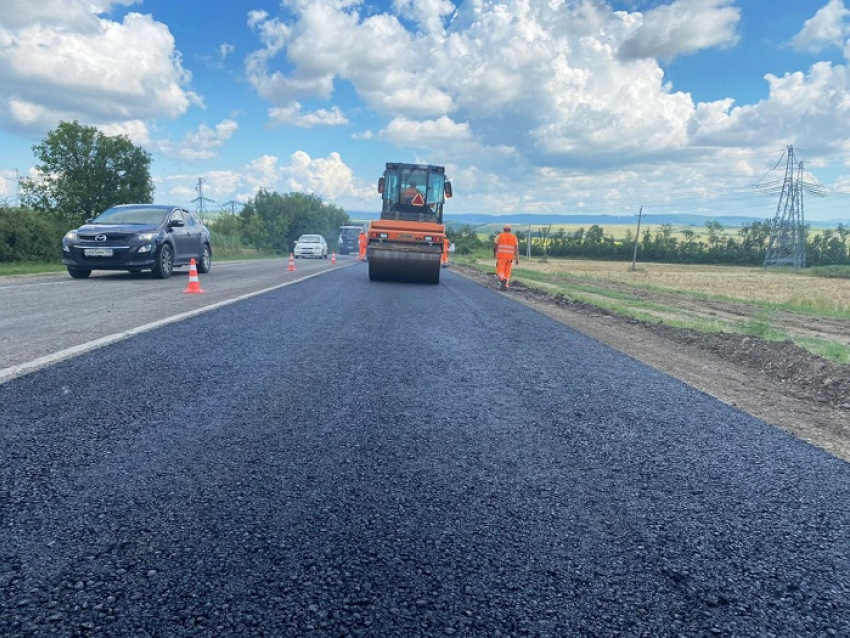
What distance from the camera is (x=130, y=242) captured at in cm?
1445

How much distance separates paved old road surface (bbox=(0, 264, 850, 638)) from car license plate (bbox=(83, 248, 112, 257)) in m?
10.2

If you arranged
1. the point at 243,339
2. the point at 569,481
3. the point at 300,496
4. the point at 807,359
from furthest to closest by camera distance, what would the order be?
the point at 807,359
the point at 243,339
the point at 569,481
the point at 300,496

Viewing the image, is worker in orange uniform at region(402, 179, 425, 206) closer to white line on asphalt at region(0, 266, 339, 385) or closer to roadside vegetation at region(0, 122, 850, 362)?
roadside vegetation at region(0, 122, 850, 362)

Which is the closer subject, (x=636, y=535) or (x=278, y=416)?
(x=636, y=535)

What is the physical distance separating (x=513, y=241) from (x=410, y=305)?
7.10 metres

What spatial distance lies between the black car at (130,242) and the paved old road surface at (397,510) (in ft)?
33.5

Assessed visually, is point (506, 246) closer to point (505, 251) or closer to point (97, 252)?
point (505, 251)

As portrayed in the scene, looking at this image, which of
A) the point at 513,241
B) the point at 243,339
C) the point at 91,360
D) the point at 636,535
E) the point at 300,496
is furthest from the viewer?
the point at 513,241

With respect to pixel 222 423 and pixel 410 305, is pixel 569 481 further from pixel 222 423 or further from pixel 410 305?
pixel 410 305

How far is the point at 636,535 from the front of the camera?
257cm

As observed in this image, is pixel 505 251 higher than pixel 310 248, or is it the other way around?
pixel 505 251

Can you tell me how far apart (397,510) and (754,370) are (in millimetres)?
6406

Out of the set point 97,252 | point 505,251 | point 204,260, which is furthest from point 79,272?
point 505,251

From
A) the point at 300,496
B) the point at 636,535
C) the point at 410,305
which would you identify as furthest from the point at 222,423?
the point at 410,305
